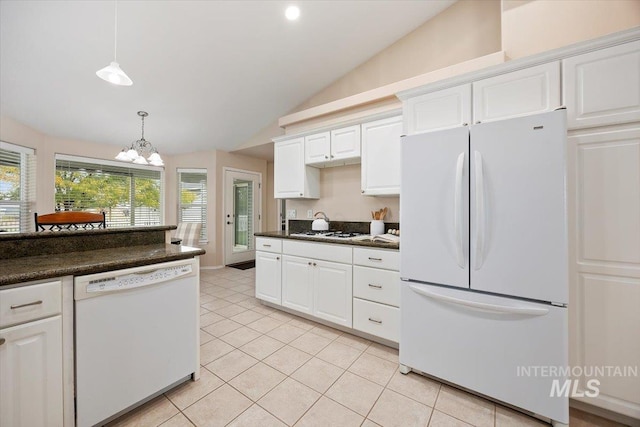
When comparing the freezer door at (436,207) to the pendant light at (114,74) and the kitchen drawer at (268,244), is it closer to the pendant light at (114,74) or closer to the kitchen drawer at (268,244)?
the kitchen drawer at (268,244)

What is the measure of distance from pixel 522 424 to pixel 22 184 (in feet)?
19.3

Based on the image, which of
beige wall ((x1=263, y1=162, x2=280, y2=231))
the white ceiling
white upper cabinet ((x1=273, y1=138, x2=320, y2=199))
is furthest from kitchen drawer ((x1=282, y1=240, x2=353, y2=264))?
beige wall ((x1=263, y1=162, x2=280, y2=231))

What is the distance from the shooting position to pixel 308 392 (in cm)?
166

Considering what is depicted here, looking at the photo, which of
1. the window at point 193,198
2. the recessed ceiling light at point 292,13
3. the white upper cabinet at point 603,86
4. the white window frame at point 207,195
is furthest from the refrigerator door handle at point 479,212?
the window at point 193,198

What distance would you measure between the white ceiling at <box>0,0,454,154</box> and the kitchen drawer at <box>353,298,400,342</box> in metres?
2.93

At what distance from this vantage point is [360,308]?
2279 mm

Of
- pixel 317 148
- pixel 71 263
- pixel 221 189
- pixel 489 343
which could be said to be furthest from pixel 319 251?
pixel 221 189

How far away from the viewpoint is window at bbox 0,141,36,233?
10.6ft

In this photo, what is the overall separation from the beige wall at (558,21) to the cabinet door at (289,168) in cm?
220

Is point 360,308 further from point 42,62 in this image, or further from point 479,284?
point 42,62

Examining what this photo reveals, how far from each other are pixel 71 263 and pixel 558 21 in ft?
11.8

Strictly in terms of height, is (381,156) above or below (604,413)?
above

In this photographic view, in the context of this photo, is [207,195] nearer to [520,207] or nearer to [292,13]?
[292,13]

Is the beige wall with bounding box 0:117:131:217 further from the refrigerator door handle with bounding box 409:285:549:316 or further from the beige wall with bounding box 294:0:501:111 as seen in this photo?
the refrigerator door handle with bounding box 409:285:549:316
